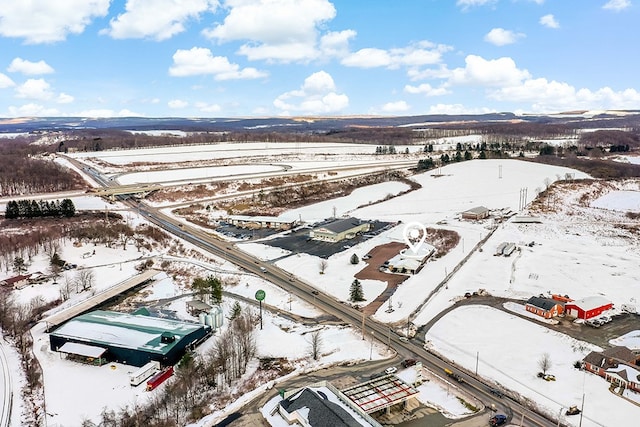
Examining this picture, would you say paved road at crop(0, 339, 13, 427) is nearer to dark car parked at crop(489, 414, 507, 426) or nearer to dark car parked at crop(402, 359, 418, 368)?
dark car parked at crop(402, 359, 418, 368)

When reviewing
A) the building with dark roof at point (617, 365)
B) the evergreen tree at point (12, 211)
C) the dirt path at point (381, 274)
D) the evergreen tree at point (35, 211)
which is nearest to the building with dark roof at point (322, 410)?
the dirt path at point (381, 274)

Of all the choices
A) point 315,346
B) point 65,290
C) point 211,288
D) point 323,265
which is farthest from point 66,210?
point 315,346

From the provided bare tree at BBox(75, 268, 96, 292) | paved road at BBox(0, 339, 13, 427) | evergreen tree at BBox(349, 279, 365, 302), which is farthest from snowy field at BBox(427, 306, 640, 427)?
bare tree at BBox(75, 268, 96, 292)

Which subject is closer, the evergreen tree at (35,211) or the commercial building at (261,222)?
the commercial building at (261,222)

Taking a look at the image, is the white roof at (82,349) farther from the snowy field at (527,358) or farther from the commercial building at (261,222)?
the commercial building at (261,222)

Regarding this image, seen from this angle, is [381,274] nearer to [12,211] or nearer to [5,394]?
[5,394]
